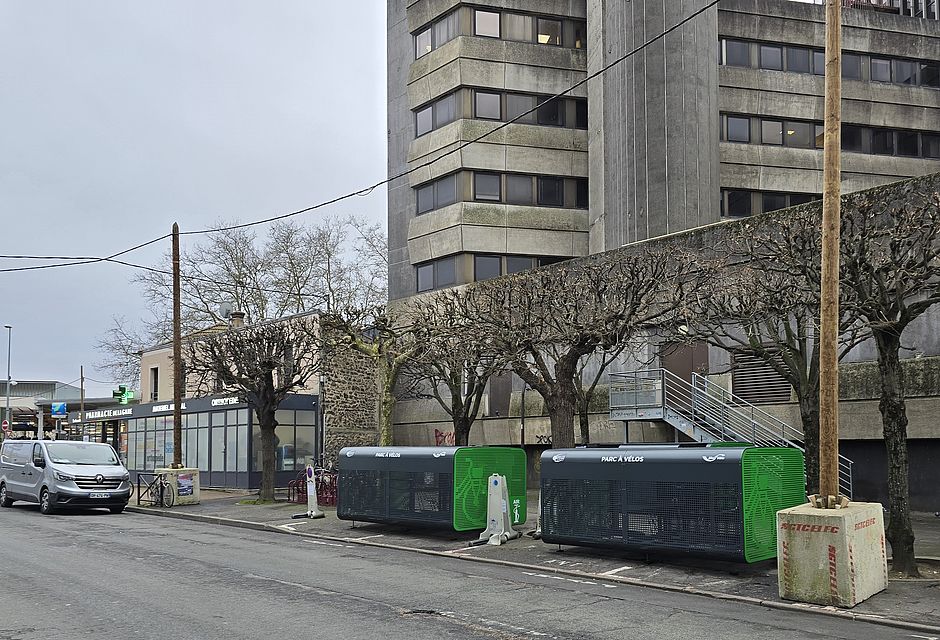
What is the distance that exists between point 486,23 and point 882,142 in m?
18.5

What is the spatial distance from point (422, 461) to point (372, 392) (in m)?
18.5

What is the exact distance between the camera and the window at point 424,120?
39.6 m

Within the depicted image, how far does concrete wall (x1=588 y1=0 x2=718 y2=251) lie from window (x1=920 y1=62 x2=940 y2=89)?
1198cm

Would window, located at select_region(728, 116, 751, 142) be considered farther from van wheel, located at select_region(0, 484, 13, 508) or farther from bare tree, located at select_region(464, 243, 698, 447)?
van wheel, located at select_region(0, 484, 13, 508)

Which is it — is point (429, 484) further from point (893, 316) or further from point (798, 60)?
point (798, 60)

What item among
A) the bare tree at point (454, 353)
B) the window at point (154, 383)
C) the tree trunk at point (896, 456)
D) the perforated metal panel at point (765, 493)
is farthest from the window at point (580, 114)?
the tree trunk at point (896, 456)

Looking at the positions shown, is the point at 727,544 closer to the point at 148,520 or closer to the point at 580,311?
the point at 580,311

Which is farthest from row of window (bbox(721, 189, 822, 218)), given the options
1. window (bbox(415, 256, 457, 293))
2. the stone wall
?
the stone wall

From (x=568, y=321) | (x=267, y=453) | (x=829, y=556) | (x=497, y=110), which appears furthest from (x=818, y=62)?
(x=829, y=556)

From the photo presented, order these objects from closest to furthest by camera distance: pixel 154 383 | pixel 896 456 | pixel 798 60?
pixel 896 456, pixel 798 60, pixel 154 383

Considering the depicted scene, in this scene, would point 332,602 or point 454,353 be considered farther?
point 454,353

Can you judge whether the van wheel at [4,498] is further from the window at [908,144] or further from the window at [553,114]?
the window at [908,144]

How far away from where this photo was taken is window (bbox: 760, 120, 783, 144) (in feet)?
133

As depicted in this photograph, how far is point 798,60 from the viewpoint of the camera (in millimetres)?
41719
